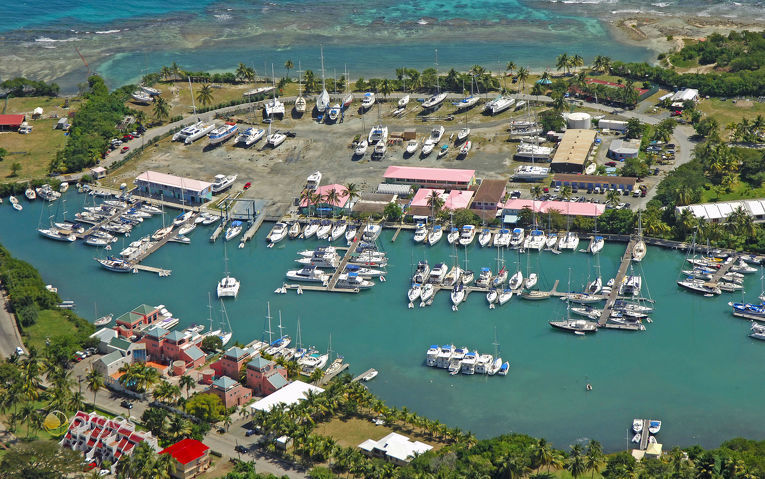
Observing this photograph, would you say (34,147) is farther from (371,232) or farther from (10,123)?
(371,232)

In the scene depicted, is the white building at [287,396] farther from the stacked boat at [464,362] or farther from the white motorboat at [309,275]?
the white motorboat at [309,275]

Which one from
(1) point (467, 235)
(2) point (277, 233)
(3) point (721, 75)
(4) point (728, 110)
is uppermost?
(3) point (721, 75)

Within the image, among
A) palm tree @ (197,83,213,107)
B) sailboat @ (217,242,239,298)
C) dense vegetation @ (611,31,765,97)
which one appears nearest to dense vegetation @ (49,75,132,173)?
palm tree @ (197,83,213,107)

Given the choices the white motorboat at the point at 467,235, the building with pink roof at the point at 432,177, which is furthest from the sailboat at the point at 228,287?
the building with pink roof at the point at 432,177

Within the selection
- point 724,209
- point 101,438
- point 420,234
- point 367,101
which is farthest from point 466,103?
point 101,438

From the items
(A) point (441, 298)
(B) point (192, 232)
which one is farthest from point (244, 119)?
(A) point (441, 298)
